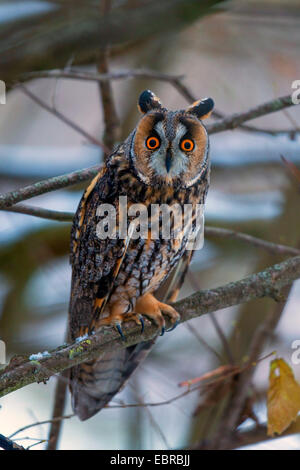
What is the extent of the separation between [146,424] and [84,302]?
4.51 ft

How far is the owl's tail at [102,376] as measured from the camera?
9.46ft

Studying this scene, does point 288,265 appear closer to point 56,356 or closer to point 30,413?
point 56,356

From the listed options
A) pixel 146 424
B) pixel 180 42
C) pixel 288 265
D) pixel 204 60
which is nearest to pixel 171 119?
pixel 288 265

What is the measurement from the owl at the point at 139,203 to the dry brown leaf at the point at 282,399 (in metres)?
0.47

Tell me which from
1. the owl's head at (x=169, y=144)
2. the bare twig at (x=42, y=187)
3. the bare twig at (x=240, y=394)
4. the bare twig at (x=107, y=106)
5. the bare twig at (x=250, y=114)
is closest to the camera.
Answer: the bare twig at (x=42, y=187)

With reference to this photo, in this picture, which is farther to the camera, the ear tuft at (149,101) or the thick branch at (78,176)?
the ear tuft at (149,101)

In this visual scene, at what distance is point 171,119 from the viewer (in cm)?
244

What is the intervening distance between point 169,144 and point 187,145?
9cm

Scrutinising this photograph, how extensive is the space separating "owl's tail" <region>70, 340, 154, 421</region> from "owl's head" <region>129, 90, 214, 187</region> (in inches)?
31.5

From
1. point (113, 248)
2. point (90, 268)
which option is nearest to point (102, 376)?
point (90, 268)

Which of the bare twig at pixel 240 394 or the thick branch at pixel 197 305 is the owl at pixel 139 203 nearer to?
the thick branch at pixel 197 305

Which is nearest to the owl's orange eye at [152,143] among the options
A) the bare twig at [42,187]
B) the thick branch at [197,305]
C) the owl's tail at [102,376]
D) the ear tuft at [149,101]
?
the ear tuft at [149,101]

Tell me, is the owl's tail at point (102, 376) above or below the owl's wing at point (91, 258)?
below

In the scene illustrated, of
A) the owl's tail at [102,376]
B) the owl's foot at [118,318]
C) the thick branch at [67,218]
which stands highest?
the thick branch at [67,218]
